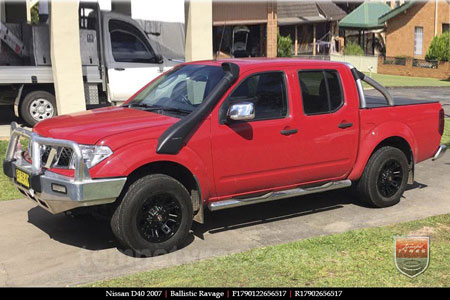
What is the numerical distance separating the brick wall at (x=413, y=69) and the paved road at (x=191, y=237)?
2555cm

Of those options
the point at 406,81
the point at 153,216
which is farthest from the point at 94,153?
the point at 406,81

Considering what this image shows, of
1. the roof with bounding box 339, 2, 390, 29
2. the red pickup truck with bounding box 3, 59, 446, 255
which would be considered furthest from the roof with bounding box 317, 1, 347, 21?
the red pickup truck with bounding box 3, 59, 446, 255

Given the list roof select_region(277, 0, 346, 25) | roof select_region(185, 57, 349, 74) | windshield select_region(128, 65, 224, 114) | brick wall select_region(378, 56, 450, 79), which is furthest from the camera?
roof select_region(277, 0, 346, 25)

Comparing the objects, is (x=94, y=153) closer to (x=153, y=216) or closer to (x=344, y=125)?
(x=153, y=216)

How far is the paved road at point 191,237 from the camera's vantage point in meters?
5.22

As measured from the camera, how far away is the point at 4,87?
42.5 feet

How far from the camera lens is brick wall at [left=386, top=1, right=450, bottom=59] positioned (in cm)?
3572

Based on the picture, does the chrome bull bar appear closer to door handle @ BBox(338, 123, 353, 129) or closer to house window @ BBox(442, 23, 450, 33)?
door handle @ BBox(338, 123, 353, 129)

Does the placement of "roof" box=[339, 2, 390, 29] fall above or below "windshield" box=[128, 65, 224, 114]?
above

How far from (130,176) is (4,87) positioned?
339 inches

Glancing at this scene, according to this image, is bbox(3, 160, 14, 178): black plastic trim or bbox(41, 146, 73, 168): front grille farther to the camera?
bbox(3, 160, 14, 178): black plastic trim

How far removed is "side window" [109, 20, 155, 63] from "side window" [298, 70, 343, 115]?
7.53 m

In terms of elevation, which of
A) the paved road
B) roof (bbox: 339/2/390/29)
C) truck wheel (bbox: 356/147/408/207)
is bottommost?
the paved road

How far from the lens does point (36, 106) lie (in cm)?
1302
